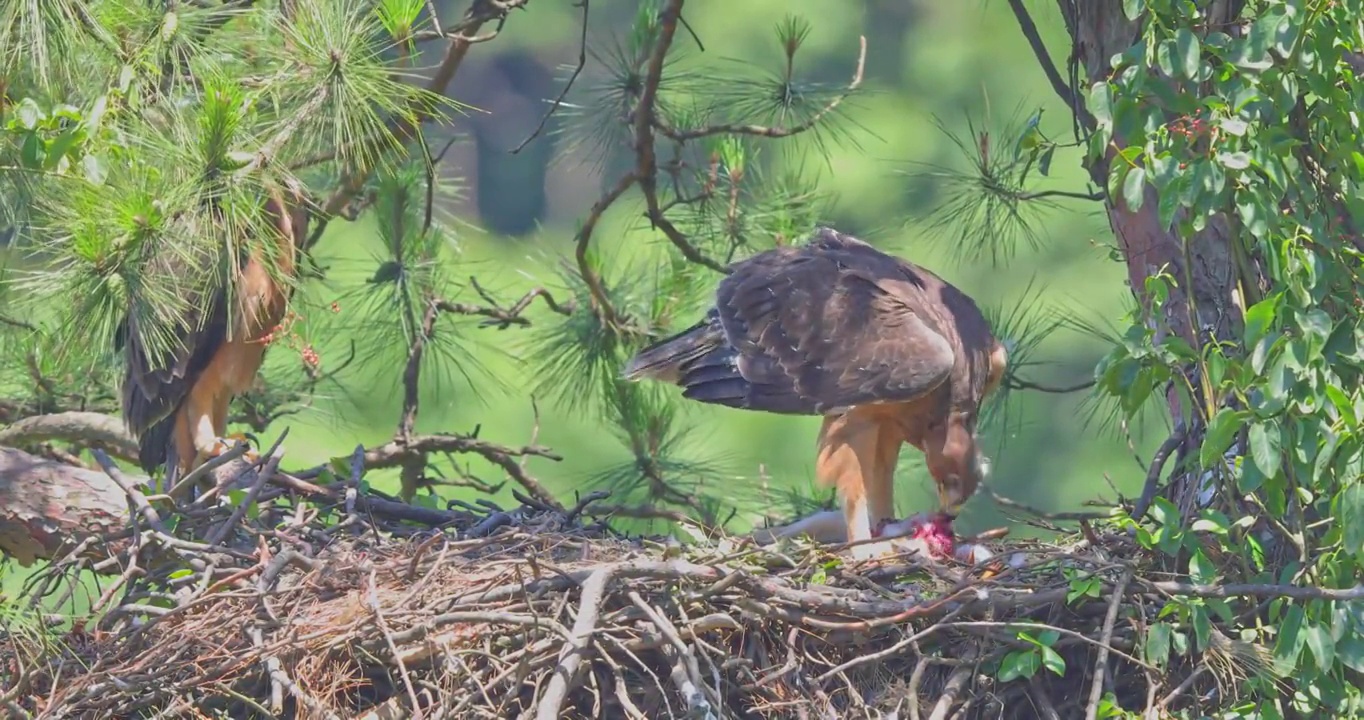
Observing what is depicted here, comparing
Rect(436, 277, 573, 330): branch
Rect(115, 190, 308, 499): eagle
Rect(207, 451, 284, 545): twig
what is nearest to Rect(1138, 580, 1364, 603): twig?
Rect(207, 451, 284, 545): twig

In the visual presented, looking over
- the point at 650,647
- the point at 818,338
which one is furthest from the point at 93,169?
the point at 818,338

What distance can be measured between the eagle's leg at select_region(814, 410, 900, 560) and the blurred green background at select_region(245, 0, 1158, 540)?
3.17 m

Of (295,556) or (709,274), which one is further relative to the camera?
(709,274)

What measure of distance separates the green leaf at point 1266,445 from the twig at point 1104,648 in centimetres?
51

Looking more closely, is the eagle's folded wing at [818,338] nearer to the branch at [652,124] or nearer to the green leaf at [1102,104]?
the branch at [652,124]

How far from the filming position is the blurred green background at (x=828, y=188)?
8.66 meters

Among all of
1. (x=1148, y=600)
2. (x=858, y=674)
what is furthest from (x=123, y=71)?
(x=1148, y=600)

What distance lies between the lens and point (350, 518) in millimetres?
3828

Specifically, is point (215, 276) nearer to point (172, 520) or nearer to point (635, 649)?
point (172, 520)

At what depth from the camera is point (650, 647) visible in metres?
3.02

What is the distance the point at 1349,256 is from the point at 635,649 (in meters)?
1.43

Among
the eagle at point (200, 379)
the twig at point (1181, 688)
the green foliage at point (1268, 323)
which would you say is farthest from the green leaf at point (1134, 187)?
the eagle at point (200, 379)

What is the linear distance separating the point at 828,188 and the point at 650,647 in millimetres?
5321

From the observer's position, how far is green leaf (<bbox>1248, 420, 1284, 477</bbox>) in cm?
248
